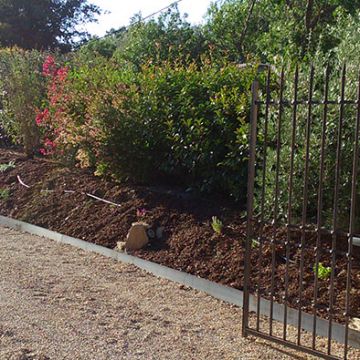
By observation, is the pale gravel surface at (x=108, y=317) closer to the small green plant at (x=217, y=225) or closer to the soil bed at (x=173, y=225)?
the soil bed at (x=173, y=225)

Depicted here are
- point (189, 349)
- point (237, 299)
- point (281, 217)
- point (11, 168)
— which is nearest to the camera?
point (189, 349)

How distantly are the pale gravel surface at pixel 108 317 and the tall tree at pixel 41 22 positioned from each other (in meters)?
29.2

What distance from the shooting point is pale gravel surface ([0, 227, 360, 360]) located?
4.75 m

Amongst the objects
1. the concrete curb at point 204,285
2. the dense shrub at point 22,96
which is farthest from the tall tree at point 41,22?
the concrete curb at point 204,285

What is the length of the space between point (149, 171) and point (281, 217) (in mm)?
3073

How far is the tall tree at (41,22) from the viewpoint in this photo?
3569 centimetres

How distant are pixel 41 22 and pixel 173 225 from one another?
31166 mm

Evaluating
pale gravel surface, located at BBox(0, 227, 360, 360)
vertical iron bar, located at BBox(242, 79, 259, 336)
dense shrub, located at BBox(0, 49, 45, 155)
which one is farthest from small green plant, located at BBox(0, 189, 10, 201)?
vertical iron bar, located at BBox(242, 79, 259, 336)

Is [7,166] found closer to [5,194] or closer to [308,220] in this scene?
[5,194]

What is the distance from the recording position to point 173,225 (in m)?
7.93

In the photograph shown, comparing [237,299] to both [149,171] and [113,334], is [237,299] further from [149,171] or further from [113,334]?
[149,171]

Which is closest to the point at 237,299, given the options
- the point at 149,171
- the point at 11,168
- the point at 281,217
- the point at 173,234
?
the point at 281,217

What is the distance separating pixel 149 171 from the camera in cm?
943

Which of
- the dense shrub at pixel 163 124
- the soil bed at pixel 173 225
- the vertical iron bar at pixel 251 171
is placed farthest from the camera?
the dense shrub at pixel 163 124
